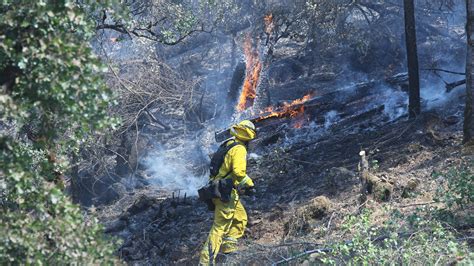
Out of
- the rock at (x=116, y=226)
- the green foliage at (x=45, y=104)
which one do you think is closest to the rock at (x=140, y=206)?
the rock at (x=116, y=226)

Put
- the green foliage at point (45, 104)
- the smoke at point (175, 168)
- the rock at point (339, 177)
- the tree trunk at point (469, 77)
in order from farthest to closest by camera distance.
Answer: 1. the smoke at point (175, 168)
2. the rock at point (339, 177)
3. the tree trunk at point (469, 77)
4. the green foliage at point (45, 104)

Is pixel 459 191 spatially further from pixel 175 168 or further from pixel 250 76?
pixel 250 76

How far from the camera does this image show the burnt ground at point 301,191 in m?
9.53

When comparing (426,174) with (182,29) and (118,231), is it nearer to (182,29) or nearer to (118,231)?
(182,29)

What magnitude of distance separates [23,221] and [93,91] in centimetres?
104

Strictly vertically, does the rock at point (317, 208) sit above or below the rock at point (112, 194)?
above

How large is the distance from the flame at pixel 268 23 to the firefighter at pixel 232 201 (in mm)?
8608

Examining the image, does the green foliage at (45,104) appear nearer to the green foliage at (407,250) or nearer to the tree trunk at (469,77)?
the green foliage at (407,250)

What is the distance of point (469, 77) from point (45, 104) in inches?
300

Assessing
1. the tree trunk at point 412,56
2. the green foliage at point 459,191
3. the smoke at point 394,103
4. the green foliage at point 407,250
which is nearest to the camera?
the green foliage at point 407,250

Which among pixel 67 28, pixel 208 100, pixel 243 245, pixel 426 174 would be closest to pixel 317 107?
pixel 208 100

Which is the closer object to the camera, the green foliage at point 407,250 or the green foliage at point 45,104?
the green foliage at point 45,104

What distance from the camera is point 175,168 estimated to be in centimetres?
1511

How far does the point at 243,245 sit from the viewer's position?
9.33 meters
